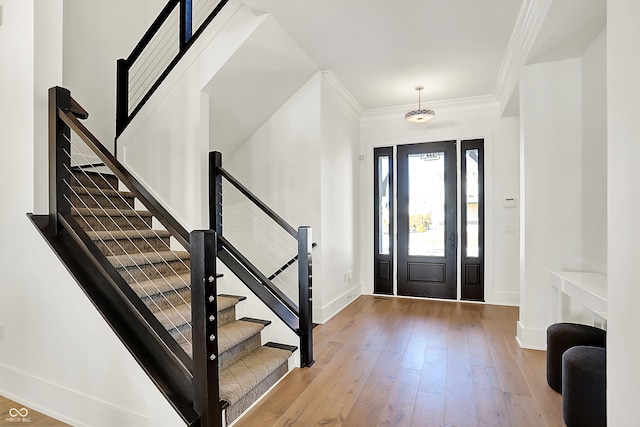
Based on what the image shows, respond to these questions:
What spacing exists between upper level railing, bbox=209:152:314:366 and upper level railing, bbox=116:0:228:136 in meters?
1.27

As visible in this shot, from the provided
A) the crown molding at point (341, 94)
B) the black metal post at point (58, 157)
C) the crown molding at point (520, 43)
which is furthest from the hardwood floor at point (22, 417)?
the crown molding at point (520, 43)

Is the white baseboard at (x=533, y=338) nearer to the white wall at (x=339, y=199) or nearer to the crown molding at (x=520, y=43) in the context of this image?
the white wall at (x=339, y=199)

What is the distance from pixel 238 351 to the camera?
→ 8.53 feet

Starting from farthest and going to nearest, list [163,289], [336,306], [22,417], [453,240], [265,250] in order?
1. [453,240]
2. [336,306]
3. [265,250]
4. [163,289]
5. [22,417]

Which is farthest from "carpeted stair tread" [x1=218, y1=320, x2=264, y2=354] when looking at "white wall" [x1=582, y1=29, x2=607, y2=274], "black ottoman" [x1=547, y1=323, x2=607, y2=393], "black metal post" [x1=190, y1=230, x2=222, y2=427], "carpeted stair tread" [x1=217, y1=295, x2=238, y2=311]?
"white wall" [x1=582, y1=29, x2=607, y2=274]

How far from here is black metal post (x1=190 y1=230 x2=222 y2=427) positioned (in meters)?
1.70

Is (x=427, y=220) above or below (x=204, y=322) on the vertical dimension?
above

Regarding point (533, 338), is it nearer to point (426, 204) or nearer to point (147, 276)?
point (426, 204)

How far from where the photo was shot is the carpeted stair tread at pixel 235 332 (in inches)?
95.6

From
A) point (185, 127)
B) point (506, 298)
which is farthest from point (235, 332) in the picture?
point (506, 298)

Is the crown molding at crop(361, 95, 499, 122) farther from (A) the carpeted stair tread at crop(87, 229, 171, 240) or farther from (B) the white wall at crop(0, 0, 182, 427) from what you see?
(B) the white wall at crop(0, 0, 182, 427)

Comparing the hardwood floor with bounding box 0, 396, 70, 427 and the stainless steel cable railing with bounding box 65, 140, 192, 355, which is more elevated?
the stainless steel cable railing with bounding box 65, 140, 192, 355

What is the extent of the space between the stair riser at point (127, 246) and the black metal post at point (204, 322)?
125 cm

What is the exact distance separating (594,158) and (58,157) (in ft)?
13.3
